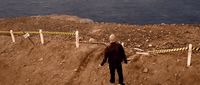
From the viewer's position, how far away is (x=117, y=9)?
139ft

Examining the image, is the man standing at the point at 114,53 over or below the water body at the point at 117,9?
below

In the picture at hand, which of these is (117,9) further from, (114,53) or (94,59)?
(114,53)

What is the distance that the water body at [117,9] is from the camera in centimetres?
3772

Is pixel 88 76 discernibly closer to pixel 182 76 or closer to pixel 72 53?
pixel 72 53

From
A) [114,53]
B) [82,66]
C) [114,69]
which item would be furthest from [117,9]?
[114,53]

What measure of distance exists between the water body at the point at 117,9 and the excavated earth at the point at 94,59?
15.9m

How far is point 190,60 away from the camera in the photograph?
48.5 feet

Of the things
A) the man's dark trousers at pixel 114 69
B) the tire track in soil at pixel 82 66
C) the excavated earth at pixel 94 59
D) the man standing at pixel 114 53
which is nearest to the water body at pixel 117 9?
the excavated earth at pixel 94 59

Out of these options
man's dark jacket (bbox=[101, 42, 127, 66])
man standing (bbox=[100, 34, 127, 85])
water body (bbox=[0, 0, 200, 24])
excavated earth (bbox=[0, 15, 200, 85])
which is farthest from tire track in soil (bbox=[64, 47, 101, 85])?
water body (bbox=[0, 0, 200, 24])

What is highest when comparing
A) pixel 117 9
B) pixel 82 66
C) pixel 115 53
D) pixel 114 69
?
pixel 117 9

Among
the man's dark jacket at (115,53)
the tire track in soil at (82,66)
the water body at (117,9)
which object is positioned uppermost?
the water body at (117,9)

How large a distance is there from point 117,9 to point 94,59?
85.4 feet

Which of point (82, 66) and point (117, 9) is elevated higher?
point (117, 9)

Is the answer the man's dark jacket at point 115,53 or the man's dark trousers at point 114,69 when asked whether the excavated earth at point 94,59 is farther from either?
the man's dark jacket at point 115,53
